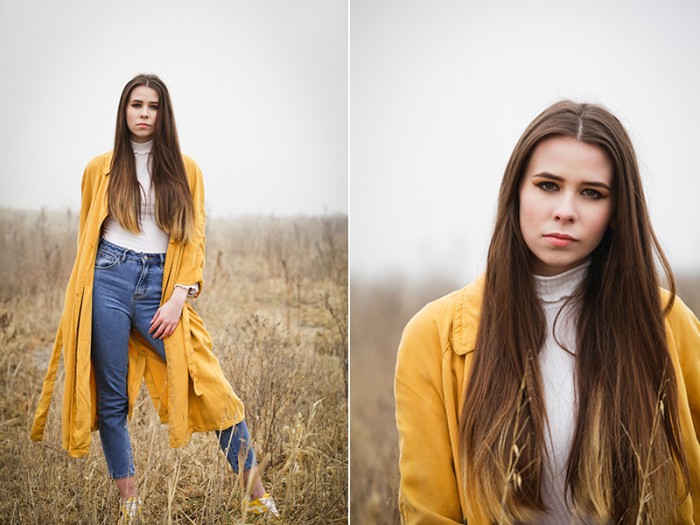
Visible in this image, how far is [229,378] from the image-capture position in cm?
295

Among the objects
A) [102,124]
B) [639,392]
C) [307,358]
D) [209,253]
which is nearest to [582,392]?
[639,392]

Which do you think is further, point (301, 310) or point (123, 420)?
point (301, 310)

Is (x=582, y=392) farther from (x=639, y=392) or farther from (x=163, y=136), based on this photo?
(x=163, y=136)

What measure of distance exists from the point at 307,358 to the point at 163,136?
1.03 m

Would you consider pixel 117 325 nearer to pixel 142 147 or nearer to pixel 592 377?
pixel 142 147

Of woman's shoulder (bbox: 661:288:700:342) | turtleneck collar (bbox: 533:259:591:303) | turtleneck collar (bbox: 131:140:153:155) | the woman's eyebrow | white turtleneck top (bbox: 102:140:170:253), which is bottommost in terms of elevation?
woman's shoulder (bbox: 661:288:700:342)

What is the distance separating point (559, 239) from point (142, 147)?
1517mm

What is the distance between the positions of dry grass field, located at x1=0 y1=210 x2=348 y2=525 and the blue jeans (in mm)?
55

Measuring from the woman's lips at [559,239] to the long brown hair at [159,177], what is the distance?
130 cm

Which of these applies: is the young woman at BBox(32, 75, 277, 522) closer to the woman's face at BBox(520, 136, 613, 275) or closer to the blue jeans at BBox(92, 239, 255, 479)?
the blue jeans at BBox(92, 239, 255, 479)

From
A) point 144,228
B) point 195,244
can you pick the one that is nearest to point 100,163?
point 144,228

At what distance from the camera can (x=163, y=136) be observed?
9.41 ft

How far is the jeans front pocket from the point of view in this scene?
2777 millimetres

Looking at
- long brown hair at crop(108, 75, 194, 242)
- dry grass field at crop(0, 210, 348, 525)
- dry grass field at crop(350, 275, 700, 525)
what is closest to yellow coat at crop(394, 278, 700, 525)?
dry grass field at crop(350, 275, 700, 525)
